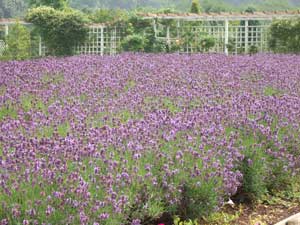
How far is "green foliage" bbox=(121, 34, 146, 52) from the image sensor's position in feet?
64.4

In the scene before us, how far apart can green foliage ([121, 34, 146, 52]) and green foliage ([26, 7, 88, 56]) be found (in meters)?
1.74

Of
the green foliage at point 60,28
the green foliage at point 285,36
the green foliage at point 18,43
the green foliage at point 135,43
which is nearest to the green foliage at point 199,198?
the green foliage at point 285,36

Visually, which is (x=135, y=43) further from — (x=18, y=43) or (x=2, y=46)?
(x=2, y=46)

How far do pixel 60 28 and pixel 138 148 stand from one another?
16.8 m

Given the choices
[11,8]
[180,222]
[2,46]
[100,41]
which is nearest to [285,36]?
[100,41]

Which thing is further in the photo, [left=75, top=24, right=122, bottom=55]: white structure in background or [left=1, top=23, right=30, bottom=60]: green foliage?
[left=75, top=24, right=122, bottom=55]: white structure in background

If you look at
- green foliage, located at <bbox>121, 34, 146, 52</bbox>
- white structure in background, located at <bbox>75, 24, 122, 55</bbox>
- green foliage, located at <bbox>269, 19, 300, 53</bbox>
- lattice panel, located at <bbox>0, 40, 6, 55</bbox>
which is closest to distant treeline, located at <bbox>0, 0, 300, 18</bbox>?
lattice panel, located at <bbox>0, 40, 6, 55</bbox>

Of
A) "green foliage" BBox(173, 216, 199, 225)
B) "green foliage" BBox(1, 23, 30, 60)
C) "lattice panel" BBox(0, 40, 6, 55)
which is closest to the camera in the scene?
"green foliage" BBox(173, 216, 199, 225)

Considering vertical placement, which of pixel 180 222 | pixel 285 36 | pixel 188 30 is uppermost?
pixel 188 30

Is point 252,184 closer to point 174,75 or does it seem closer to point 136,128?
point 136,128

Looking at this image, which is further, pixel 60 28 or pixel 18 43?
pixel 60 28

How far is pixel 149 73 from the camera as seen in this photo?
348 inches

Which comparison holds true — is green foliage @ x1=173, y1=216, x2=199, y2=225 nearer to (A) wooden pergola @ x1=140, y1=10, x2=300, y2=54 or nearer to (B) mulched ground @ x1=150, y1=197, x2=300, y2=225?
(B) mulched ground @ x1=150, y1=197, x2=300, y2=225

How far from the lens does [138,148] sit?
4.30 metres
